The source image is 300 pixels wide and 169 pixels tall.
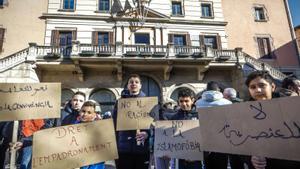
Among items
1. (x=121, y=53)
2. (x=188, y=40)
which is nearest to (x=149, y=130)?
(x=121, y=53)

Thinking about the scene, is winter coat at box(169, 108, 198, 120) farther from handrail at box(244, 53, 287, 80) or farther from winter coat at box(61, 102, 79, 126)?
handrail at box(244, 53, 287, 80)

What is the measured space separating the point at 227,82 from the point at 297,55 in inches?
276

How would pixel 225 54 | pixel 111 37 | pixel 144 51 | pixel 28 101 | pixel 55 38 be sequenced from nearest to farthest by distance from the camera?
pixel 28 101 < pixel 144 51 < pixel 225 54 < pixel 55 38 < pixel 111 37

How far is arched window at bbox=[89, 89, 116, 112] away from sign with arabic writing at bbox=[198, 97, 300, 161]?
11.5 m

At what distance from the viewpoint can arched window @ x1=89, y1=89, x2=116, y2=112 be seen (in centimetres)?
1322

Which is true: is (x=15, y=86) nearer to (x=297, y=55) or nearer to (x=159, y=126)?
(x=159, y=126)

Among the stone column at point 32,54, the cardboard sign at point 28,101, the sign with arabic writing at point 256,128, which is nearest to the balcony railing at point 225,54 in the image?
the stone column at point 32,54

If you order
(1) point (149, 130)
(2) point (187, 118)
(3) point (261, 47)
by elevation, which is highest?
(3) point (261, 47)

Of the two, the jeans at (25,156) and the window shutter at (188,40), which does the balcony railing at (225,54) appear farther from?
the jeans at (25,156)

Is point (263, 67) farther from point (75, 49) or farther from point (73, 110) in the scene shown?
point (73, 110)

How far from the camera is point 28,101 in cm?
295

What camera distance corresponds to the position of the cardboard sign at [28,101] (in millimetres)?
2852

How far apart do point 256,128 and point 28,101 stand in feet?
9.27

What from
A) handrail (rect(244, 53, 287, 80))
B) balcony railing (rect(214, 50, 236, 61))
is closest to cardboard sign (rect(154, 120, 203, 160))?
balcony railing (rect(214, 50, 236, 61))
